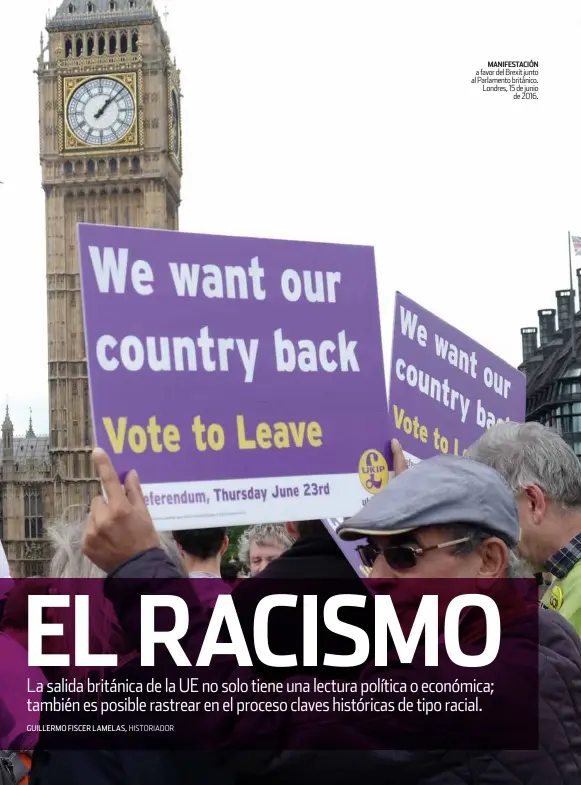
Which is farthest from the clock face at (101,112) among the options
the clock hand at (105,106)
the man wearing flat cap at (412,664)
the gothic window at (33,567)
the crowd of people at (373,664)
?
the man wearing flat cap at (412,664)

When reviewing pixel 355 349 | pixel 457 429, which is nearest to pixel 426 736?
pixel 355 349

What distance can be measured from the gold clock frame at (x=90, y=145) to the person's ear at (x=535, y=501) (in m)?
44.4

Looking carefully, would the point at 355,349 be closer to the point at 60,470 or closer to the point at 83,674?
the point at 83,674

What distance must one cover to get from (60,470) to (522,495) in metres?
43.6

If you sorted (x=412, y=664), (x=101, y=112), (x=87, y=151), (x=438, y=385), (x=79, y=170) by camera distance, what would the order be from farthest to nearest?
(x=79, y=170) → (x=87, y=151) → (x=101, y=112) → (x=438, y=385) → (x=412, y=664)

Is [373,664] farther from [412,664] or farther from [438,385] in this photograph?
[438,385]

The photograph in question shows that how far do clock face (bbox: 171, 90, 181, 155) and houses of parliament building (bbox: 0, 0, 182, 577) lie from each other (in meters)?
0.25

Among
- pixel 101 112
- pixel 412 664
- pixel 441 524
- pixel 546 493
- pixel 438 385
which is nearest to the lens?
pixel 412 664

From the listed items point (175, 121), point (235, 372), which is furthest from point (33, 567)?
point (235, 372)

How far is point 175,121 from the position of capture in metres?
48.2

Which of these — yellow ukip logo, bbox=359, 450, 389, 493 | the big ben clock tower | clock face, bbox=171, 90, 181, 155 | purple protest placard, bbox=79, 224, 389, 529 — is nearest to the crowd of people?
purple protest placard, bbox=79, 224, 389, 529

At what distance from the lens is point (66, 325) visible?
153ft

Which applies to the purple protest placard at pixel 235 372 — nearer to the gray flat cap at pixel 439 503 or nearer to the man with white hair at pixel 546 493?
the man with white hair at pixel 546 493

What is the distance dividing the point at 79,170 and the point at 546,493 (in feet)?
148
